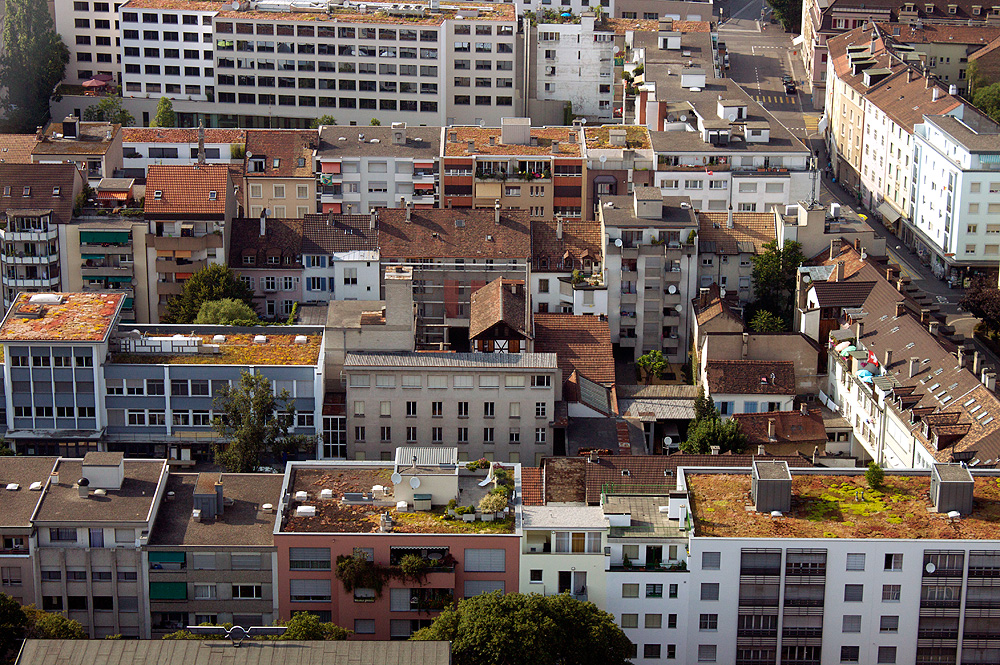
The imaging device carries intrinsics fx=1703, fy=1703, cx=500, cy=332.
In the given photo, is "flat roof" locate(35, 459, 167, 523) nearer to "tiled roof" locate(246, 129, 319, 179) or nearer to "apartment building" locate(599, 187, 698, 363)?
"apartment building" locate(599, 187, 698, 363)

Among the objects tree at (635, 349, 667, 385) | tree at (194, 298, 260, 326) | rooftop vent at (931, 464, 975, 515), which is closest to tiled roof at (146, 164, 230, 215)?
tree at (194, 298, 260, 326)

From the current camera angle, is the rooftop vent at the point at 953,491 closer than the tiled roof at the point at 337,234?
Yes

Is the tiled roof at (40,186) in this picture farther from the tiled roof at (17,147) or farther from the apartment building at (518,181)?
the apartment building at (518,181)

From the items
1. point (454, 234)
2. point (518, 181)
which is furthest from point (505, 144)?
point (454, 234)

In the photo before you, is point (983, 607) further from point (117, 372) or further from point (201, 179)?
point (201, 179)

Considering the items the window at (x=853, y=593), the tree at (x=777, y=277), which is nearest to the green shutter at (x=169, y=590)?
the window at (x=853, y=593)

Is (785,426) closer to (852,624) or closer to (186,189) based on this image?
(852,624)
